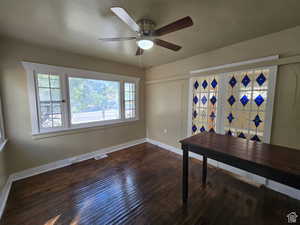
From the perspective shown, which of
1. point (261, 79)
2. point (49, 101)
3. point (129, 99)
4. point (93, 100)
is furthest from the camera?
point (129, 99)

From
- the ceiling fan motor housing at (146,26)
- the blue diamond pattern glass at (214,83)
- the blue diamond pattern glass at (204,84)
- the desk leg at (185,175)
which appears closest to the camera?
the ceiling fan motor housing at (146,26)

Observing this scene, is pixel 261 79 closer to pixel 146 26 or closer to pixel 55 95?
pixel 146 26

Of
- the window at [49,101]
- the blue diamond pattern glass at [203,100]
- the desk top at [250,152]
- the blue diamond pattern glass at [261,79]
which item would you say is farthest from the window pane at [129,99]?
the blue diamond pattern glass at [261,79]

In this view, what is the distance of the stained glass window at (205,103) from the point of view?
278cm

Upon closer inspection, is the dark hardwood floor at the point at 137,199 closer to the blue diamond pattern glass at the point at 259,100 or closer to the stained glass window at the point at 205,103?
the stained glass window at the point at 205,103

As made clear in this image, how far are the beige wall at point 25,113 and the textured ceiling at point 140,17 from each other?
27 centimetres

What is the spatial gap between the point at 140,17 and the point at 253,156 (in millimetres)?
2091

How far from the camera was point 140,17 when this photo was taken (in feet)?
5.33

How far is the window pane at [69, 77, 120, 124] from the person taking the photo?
9.64 ft

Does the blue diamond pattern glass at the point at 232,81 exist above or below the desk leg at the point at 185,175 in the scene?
above

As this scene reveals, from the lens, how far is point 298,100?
1.87 metres

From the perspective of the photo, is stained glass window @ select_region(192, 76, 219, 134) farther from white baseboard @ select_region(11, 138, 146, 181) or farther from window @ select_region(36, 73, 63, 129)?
window @ select_region(36, 73, 63, 129)

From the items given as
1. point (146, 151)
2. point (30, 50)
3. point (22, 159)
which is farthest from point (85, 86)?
point (146, 151)

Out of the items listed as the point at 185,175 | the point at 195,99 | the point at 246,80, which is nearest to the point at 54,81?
the point at 185,175
